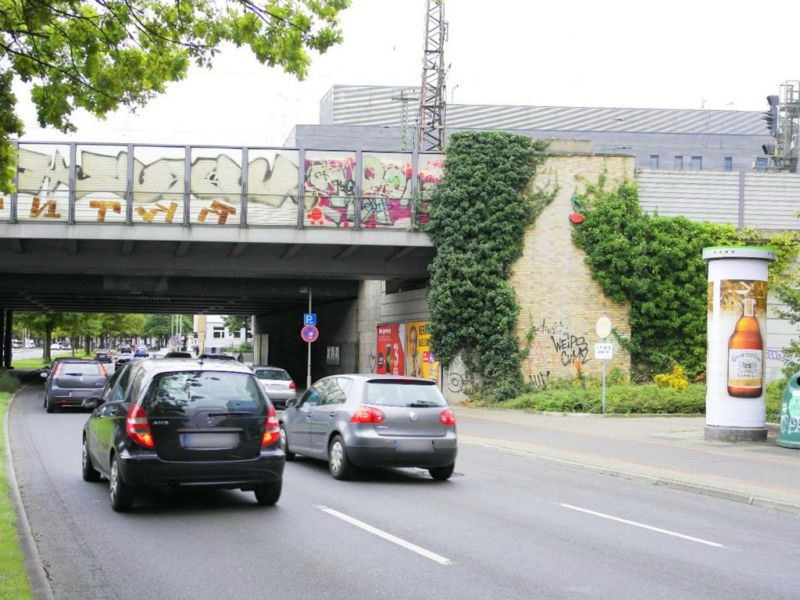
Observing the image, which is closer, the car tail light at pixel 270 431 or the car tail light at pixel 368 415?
the car tail light at pixel 270 431

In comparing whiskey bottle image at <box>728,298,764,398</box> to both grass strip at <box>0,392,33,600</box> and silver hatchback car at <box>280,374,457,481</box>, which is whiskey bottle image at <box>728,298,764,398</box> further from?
grass strip at <box>0,392,33,600</box>

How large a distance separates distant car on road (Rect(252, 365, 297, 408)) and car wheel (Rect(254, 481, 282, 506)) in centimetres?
1689

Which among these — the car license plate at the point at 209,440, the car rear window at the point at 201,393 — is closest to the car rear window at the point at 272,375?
the car rear window at the point at 201,393

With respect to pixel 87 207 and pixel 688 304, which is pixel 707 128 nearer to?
pixel 688 304

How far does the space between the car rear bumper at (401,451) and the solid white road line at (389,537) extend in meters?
2.08

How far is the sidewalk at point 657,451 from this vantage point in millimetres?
12961

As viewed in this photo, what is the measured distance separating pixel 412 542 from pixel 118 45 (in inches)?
225

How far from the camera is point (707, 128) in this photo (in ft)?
274

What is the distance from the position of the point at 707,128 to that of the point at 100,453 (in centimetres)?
8059

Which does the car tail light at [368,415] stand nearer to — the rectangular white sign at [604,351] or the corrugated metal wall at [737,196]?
the rectangular white sign at [604,351]

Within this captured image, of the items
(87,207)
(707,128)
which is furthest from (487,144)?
(707,128)

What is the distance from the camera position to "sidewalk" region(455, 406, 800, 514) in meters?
13.0

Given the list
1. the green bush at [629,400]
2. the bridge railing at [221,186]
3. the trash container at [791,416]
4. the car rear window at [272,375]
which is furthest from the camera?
the bridge railing at [221,186]

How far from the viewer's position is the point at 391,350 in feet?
121
